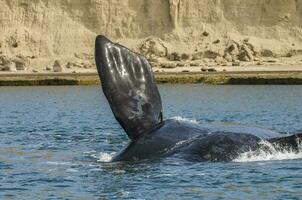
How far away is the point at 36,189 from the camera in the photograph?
17.0 metres

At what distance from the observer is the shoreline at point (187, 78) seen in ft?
239

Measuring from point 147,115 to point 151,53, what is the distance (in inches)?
2793

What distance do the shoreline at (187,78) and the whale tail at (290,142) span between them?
174 ft

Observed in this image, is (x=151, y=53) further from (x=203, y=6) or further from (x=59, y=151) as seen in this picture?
(x=59, y=151)

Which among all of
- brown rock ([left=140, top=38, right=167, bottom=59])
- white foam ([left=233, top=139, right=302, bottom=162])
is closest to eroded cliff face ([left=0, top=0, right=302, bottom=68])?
brown rock ([left=140, top=38, right=167, bottom=59])

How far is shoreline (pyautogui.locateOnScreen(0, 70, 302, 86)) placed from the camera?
72.9 m

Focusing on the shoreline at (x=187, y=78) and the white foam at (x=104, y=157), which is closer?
the white foam at (x=104, y=157)

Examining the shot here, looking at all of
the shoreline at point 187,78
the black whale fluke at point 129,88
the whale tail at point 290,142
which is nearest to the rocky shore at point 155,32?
the shoreline at point 187,78

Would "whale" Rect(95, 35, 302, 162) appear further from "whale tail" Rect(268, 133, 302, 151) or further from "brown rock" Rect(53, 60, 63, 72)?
"brown rock" Rect(53, 60, 63, 72)

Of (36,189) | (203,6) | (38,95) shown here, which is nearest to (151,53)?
(203,6)

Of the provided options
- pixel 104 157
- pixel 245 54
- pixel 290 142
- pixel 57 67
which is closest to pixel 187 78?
pixel 245 54

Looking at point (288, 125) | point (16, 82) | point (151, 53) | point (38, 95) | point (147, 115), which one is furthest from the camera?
point (151, 53)

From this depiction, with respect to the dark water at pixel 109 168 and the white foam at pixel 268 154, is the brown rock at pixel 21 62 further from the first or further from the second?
the white foam at pixel 268 154

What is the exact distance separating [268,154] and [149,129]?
241 cm
